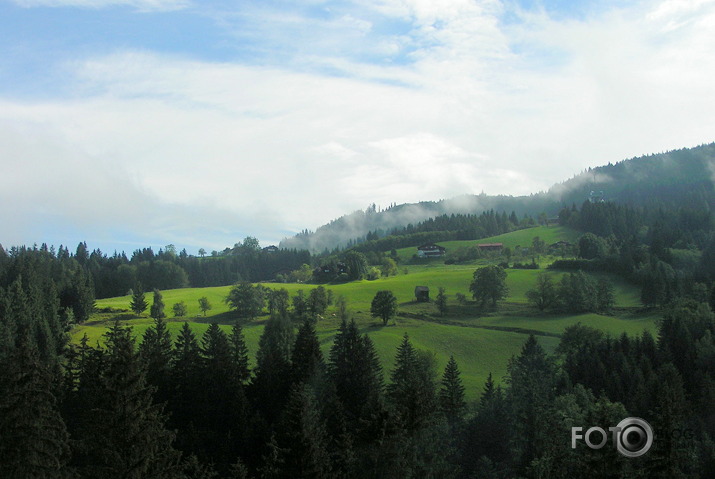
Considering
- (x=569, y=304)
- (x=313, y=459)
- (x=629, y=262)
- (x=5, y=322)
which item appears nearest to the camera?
(x=313, y=459)

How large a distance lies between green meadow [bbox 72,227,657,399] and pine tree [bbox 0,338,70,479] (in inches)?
1963

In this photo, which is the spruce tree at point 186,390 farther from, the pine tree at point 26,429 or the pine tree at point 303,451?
the pine tree at point 26,429

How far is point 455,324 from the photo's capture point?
354 feet

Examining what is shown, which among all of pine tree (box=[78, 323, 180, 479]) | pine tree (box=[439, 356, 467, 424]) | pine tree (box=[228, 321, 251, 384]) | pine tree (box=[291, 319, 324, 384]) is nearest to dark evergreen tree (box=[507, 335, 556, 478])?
pine tree (box=[439, 356, 467, 424])

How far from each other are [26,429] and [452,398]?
43.5 metres

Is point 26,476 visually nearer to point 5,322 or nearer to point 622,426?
point 622,426

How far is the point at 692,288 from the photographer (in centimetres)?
11981

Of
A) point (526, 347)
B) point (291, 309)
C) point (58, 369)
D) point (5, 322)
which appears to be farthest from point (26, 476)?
point (291, 309)

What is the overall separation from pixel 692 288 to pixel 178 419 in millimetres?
105421

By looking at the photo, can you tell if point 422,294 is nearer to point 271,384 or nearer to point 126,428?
point 271,384

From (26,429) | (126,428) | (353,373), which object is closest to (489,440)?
(353,373)

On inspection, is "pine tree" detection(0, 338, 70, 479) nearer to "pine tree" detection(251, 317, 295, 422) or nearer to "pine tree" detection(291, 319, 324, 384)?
"pine tree" detection(251, 317, 295, 422)

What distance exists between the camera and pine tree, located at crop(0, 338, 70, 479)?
111 feet

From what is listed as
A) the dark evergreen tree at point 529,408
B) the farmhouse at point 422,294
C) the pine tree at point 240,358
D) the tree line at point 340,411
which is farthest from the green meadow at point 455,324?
the pine tree at point 240,358
